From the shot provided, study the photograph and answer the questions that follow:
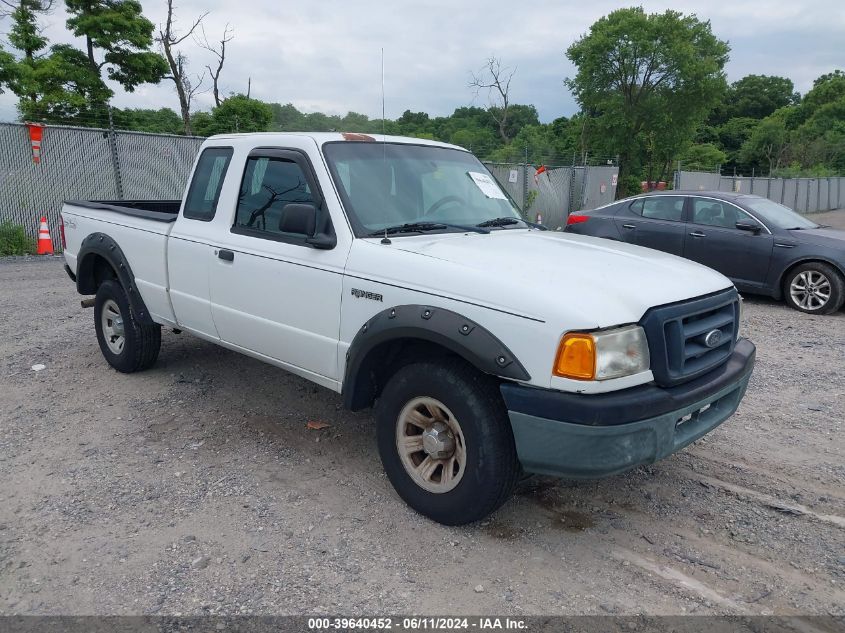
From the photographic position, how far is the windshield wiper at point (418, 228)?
373 cm

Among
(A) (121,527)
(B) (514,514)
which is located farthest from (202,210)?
(B) (514,514)

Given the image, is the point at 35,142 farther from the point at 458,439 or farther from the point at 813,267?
the point at 813,267

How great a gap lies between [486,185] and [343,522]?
8.12 ft

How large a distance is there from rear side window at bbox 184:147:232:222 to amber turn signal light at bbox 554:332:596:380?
2821 millimetres

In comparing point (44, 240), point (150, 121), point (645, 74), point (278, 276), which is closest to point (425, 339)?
point (278, 276)

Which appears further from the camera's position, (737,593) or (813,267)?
(813,267)

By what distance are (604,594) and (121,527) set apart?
7.88ft

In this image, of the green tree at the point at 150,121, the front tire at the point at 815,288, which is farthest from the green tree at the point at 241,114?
the front tire at the point at 815,288

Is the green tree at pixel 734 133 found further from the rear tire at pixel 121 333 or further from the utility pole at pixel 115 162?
the rear tire at pixel 121 333

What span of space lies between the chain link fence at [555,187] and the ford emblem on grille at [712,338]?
47.6ft

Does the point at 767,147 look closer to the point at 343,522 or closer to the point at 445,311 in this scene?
the point at 445,311

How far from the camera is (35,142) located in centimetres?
1252

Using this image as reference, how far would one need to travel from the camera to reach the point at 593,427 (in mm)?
2775

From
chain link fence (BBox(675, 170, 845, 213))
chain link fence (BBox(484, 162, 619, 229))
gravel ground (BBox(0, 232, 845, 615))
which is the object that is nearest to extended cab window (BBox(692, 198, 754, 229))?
gravel ground (BBox(0, 232, 845, 615))
